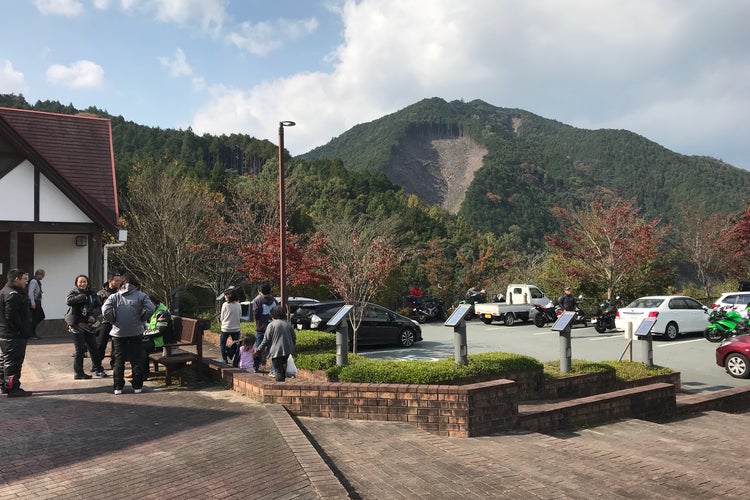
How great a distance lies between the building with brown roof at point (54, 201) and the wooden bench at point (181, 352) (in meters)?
7.55

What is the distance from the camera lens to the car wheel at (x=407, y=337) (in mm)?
16625

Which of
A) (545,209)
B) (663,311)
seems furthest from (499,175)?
(663,311)

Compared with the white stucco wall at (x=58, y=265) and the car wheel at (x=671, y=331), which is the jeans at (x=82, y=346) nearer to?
the white stucco wall at (x=58, y=265)

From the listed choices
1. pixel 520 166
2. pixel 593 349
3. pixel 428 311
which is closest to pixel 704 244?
pixel 428 311

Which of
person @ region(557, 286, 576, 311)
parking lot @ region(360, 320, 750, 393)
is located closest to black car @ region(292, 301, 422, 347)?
parking lot @ region(360, 320, 750, 393)

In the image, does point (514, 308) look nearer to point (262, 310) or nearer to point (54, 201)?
point (262, 310)

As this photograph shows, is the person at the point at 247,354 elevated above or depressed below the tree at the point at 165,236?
below

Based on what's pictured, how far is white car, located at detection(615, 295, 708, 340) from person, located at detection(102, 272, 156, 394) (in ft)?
48.0

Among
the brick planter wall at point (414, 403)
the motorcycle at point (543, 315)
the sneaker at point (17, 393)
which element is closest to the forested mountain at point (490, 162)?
the motorcycle at point (543, 315)

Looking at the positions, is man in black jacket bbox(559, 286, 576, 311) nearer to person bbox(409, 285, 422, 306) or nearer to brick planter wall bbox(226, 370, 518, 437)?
person bbox(409, 285, 422, 306)

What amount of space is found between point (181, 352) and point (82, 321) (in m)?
1.56

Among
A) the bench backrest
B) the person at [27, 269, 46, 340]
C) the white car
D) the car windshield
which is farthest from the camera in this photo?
the car windshield

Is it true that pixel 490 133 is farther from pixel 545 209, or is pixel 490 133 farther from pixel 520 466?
pixel 520 466

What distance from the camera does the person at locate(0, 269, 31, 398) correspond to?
25.8ft
